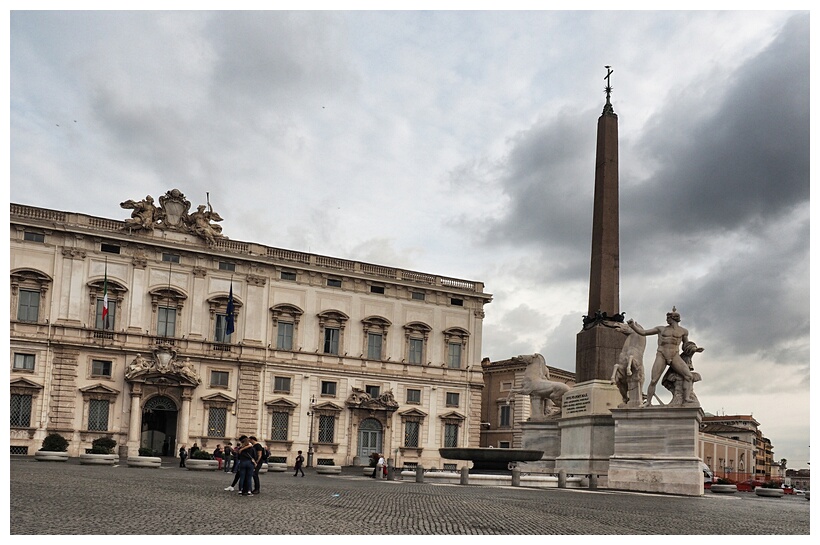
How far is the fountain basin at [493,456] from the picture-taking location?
80.5 feet

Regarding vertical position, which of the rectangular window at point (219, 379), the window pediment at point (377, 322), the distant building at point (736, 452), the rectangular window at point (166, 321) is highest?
the window pediment at point (377, 322)

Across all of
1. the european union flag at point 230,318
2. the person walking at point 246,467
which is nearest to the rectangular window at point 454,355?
the european union flag at point 230,318

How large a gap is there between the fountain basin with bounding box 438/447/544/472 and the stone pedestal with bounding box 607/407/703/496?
9.61 ft

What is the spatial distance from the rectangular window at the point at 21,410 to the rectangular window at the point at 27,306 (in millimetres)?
3848

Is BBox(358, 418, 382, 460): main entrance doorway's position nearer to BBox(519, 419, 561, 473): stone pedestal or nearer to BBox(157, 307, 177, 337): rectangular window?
BBox(157, 307, 177, 337): rectangular window

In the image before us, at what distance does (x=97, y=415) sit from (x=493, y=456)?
29.0 m

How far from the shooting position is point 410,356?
5725 centimetres

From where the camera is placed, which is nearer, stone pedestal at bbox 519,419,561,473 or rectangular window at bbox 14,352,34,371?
stone pedestal at bbox 519,419,561,473

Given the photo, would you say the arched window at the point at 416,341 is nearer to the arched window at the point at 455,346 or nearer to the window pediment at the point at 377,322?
the window pediment at the point at 377,322

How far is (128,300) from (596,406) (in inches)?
1275

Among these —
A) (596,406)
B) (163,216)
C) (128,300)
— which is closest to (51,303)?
(128,300)

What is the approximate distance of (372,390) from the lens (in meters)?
55.8

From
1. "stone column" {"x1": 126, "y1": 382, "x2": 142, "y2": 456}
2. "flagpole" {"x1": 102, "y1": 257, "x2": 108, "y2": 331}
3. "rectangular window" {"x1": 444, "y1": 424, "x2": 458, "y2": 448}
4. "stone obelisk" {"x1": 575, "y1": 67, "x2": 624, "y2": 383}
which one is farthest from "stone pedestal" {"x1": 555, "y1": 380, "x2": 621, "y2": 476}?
"rectangular window" {"x1": 444, "y1": 424, "x2": 458, "y2": 448}

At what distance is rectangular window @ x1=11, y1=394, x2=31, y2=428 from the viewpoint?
46.2 metres
